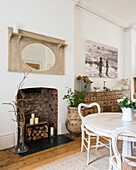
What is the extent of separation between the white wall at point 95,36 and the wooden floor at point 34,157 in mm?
1780

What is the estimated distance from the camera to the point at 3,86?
2.47 meters

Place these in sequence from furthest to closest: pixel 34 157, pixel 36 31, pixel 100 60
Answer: pixel 100 60
pixel 36 31
pixel 34 157

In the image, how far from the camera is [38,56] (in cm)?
291

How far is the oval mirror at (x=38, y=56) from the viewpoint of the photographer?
9.09 feet

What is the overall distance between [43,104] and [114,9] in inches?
139

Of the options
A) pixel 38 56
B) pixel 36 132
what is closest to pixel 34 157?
pixel 36 132

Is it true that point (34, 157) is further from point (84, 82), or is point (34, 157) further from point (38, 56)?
point (84, 82)

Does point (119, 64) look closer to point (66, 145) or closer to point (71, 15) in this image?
point (71, 15)

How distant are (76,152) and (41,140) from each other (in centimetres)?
88

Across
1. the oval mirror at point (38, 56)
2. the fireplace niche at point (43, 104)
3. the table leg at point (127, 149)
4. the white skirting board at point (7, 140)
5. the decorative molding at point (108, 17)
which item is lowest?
the white skirting board at point (7, 140)

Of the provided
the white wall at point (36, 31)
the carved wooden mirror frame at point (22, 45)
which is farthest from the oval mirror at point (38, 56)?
the white wall at point (36, 31)

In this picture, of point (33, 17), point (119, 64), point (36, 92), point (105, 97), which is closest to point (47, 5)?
point (33, 17)

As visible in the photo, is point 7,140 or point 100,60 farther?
point 100,60

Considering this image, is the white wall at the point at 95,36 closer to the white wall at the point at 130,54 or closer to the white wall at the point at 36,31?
the white wall at the point at 130,54
